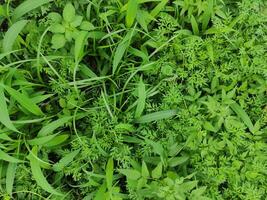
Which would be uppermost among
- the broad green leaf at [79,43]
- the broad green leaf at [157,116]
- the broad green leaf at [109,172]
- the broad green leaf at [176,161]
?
the broad green leaf at [79,43]

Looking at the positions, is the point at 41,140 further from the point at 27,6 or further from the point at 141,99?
the point at 27,6

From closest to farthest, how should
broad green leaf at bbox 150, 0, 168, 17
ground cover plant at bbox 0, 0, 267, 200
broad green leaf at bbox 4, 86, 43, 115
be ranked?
1. broad green leaf at bbox 4, 86, 43, 115
2. ground cover plant at bbox 0, 0, 267, 200
3. broad green leaf at bbox 150, 0, 168, 17

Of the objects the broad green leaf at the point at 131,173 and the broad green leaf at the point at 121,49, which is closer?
the broad green leaf at the point at 131,173

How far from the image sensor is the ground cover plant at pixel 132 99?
2150 millimetres

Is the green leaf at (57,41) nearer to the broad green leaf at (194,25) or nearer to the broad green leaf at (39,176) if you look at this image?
the broad green leaf at (39,176)

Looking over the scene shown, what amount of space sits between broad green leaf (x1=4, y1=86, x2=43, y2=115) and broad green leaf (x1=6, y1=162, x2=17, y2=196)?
0.29 metres

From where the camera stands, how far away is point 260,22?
227cm

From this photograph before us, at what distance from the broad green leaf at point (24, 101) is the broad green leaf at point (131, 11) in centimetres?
64

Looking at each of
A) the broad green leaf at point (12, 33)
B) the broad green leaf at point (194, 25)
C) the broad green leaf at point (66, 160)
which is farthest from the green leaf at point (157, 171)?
the broad green leaf at point (12, 33)

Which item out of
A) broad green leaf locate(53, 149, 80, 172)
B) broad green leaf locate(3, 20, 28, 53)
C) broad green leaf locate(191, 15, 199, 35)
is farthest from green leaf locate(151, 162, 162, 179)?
broad green leaf locate(3, 20, 28, 53)

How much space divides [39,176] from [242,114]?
1.08 meters

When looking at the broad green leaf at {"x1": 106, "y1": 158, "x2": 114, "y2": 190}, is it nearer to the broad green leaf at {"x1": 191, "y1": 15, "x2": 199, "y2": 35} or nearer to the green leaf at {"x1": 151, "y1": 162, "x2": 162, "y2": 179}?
the green leaf at {"x1": 151, "y1": 162, "x2": 162, "y2": 179}

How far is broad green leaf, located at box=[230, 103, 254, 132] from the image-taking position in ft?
7.36

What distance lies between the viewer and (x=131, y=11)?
7.20ft
